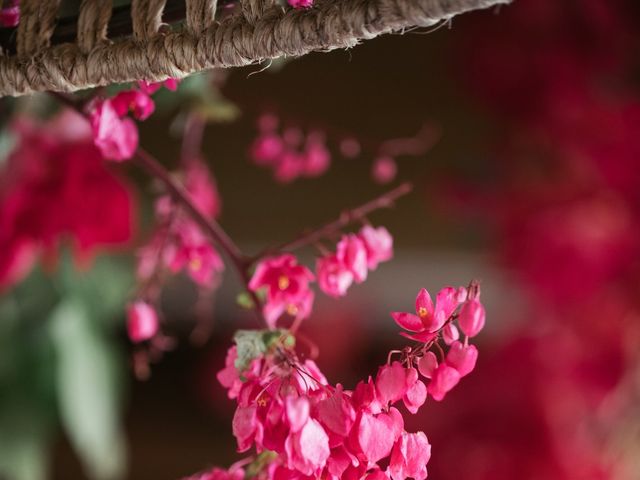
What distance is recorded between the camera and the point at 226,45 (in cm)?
28

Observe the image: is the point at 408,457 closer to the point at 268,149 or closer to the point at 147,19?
the point at 147,19

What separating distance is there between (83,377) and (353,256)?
0.44 m

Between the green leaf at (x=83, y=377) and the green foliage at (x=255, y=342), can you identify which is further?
the green leaf at (x=83, y=377)

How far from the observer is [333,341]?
1.51 m

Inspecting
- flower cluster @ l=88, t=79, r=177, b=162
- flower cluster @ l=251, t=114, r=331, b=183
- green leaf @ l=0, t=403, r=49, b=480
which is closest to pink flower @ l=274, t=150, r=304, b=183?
flower cluster @ l=251, t=114, r=331, b=183

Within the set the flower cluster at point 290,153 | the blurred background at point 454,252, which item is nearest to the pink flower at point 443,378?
the flower cluster at point 290,153

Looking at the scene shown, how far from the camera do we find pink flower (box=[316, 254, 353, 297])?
1.23ft

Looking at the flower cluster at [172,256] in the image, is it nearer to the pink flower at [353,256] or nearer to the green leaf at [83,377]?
the pink flower at [353,256]

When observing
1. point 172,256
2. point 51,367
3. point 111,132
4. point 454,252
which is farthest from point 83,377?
point 454,252

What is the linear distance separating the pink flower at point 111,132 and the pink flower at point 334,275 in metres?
0.10

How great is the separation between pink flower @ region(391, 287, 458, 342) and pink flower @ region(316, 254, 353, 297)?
0.08 metres

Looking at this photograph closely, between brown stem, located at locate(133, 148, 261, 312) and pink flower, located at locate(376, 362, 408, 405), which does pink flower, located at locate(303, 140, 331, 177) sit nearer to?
brown stem, located at locate(133, 148, 261, 312)

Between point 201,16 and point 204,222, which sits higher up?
point 201,16

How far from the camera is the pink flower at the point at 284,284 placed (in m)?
0.37
